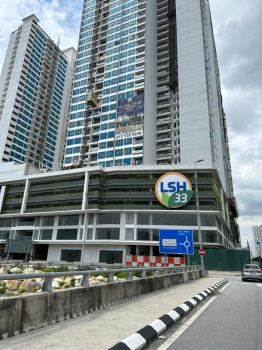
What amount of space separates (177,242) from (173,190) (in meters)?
36.5

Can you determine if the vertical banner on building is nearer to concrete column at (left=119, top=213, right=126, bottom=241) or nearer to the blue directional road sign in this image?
concrete column at (left=119, top=213, right=126, bottom=241)

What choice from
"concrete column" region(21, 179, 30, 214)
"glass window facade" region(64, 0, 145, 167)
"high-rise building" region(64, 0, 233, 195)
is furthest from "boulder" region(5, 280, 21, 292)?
"glass window facade" region(64, 0, 145, 167)

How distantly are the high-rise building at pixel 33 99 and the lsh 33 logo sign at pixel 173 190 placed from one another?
1944 inches

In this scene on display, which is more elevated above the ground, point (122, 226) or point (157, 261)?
point (122, 226)

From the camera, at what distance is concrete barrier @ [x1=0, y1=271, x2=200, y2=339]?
5.03 meters

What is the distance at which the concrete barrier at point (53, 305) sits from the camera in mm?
5031

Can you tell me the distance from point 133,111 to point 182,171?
28.4m

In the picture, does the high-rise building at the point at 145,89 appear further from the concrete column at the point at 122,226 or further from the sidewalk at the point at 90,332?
the sidewalk at the point at 90,332

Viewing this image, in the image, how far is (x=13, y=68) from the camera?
111m

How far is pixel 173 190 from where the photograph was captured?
60.7 m

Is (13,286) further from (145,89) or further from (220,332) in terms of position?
(145,89)

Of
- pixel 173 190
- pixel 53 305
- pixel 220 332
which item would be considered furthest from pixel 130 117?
pixel 220 332

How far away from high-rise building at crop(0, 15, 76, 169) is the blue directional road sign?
77514 millimetres

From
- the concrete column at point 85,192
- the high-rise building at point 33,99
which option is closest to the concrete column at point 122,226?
the concrete column at point 85,192
